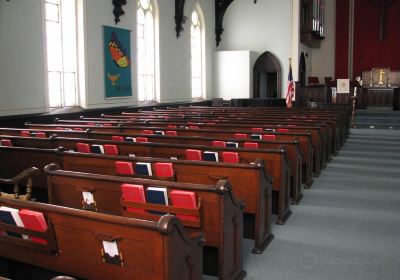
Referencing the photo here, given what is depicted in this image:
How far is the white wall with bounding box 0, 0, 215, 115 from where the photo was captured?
7.76 meters

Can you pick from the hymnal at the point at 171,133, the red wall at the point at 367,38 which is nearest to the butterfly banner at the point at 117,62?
the hymnal at the point at 171,133

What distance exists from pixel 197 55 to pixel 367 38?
7.56 m

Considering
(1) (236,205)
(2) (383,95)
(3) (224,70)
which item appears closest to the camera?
(1) (236,205)

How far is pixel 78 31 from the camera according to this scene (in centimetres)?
958

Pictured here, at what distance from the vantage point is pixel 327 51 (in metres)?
18.9

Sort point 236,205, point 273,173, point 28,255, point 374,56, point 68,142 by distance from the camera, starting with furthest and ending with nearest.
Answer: point 374,56 < point 68,142 < point 273,173 < point 236,205 < point 28,255

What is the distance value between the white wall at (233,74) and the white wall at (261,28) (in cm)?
70

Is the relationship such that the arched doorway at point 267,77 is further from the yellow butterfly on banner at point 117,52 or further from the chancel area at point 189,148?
the yellow butterfly on banner at point 117,52

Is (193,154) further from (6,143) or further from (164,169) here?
(6,143)

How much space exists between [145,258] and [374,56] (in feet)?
59.4

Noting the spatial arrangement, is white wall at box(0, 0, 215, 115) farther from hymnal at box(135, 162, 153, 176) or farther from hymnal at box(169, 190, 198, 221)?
hymnal at box(169, 190, 198, 221)

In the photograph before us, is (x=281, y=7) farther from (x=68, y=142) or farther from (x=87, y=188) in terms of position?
(x=87, y=188)

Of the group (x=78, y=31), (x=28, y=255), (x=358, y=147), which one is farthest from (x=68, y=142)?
(x=358, y=147)

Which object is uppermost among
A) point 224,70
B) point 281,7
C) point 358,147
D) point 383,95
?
point 281,7
